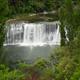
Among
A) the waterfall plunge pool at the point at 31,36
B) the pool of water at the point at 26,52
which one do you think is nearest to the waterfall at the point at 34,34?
the waterfall plunge pool at the point at 31,36

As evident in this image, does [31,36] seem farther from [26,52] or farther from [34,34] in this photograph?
[26,52]

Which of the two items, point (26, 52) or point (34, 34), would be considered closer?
point (26, 52)

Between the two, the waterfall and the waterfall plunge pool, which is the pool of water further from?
the waterfall

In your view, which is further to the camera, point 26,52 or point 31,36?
point 31,36

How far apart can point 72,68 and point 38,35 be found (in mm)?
18081

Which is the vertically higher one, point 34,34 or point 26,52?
point 34,34

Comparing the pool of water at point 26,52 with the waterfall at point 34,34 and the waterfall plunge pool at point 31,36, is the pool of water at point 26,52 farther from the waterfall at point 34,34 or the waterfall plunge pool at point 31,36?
the waterfall at point 34,34

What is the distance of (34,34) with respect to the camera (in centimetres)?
3067

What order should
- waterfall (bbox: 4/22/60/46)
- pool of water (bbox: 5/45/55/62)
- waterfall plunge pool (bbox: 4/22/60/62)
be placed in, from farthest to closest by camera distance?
waterfall (bbox: 4/22/60/46)
waterfall plunge pool (bbox: 4/22/60/62)
pool of water (bbox: 5/45/55/62)

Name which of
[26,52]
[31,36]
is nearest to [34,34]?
[31,36]

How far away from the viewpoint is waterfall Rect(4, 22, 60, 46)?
29891 mm

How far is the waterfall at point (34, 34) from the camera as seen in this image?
2989 cm

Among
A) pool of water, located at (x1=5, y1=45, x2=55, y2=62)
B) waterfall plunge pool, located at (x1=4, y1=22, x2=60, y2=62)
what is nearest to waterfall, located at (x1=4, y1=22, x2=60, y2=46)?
waterfall plunge pool, located at (x1=4, y1=22, x2=60, y2=62)

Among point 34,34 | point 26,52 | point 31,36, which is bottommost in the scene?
point 26,52
